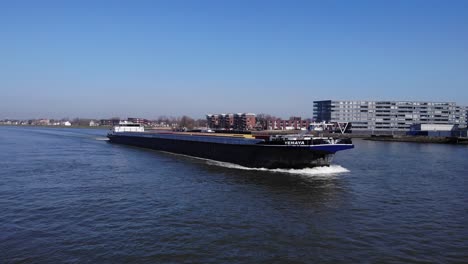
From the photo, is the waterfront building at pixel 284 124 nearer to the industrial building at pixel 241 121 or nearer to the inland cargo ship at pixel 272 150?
the industrial building at pixel 241 121

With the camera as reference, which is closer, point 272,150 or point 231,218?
point 231,218

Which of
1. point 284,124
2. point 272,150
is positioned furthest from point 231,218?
point 284,124

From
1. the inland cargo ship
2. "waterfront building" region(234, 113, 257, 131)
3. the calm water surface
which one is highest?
"waterfront building" region(234, 113, 257, 131)

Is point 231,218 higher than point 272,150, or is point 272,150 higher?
point 272,150

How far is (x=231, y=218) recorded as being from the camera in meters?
16.6

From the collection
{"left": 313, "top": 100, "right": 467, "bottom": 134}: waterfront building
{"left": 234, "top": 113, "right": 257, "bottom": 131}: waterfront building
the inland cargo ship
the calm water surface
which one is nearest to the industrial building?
{"left": 234, "top": 113, "right": 257, "bottom": 131}: waterfront building

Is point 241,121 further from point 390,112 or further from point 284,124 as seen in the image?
point 390,112

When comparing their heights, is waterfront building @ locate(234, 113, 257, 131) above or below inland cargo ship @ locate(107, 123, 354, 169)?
above

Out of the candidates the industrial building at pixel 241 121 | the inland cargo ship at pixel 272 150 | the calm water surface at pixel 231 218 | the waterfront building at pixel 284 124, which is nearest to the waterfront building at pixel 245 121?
the industrial building at pixel 241 121

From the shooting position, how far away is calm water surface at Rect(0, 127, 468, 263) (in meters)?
12.4

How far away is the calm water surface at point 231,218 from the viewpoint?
12.4m

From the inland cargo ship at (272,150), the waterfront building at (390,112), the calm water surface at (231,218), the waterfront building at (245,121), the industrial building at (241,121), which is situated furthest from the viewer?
the waterfront building at (390,112)

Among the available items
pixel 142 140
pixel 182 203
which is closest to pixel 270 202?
pixel 182 203

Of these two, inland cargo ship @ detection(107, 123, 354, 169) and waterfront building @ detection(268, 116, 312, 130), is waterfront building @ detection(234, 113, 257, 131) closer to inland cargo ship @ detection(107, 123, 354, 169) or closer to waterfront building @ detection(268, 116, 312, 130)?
waterfront building @ detection(268, 116, 312, 130)
